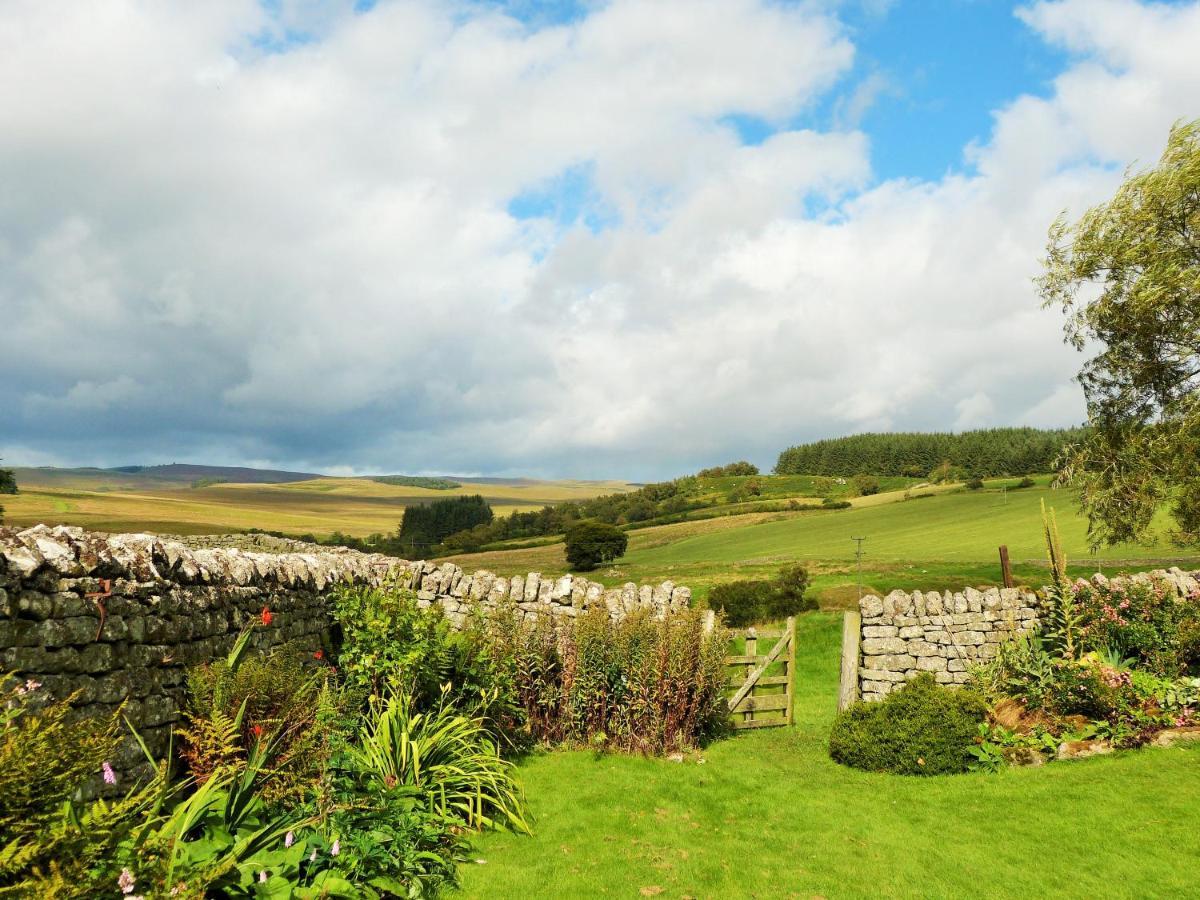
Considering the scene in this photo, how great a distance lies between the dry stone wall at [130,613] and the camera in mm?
4344

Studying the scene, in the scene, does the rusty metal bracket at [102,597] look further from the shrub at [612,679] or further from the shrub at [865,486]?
the shrub at [865,486]

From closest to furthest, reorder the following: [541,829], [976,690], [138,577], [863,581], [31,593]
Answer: [31,593]
[138,577]
[541,829]
[976,690]
[863,581]

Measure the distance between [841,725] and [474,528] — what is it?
223 feet

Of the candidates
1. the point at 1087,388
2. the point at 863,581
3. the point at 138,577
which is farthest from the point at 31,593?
the point at 863,581

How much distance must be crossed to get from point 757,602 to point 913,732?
51.3 ft

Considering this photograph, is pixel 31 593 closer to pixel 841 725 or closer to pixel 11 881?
pixel 11 881

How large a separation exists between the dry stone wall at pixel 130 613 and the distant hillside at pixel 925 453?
84.1 meters

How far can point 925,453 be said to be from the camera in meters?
99.6

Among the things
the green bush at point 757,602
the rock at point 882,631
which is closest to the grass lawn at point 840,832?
the rock at point 882,631

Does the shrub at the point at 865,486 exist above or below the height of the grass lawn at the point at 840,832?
above

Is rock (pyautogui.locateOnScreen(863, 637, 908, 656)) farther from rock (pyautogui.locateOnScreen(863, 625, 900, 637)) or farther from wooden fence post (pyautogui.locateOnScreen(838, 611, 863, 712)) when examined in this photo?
wooden fence post (pyautogui.locateOnScreen(838, 611, 863, 712))

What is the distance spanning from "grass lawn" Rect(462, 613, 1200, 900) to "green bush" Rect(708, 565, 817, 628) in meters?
14.1

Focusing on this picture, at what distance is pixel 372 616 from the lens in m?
8.33

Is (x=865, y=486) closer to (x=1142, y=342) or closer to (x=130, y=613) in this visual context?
(x=1142, y=342)
